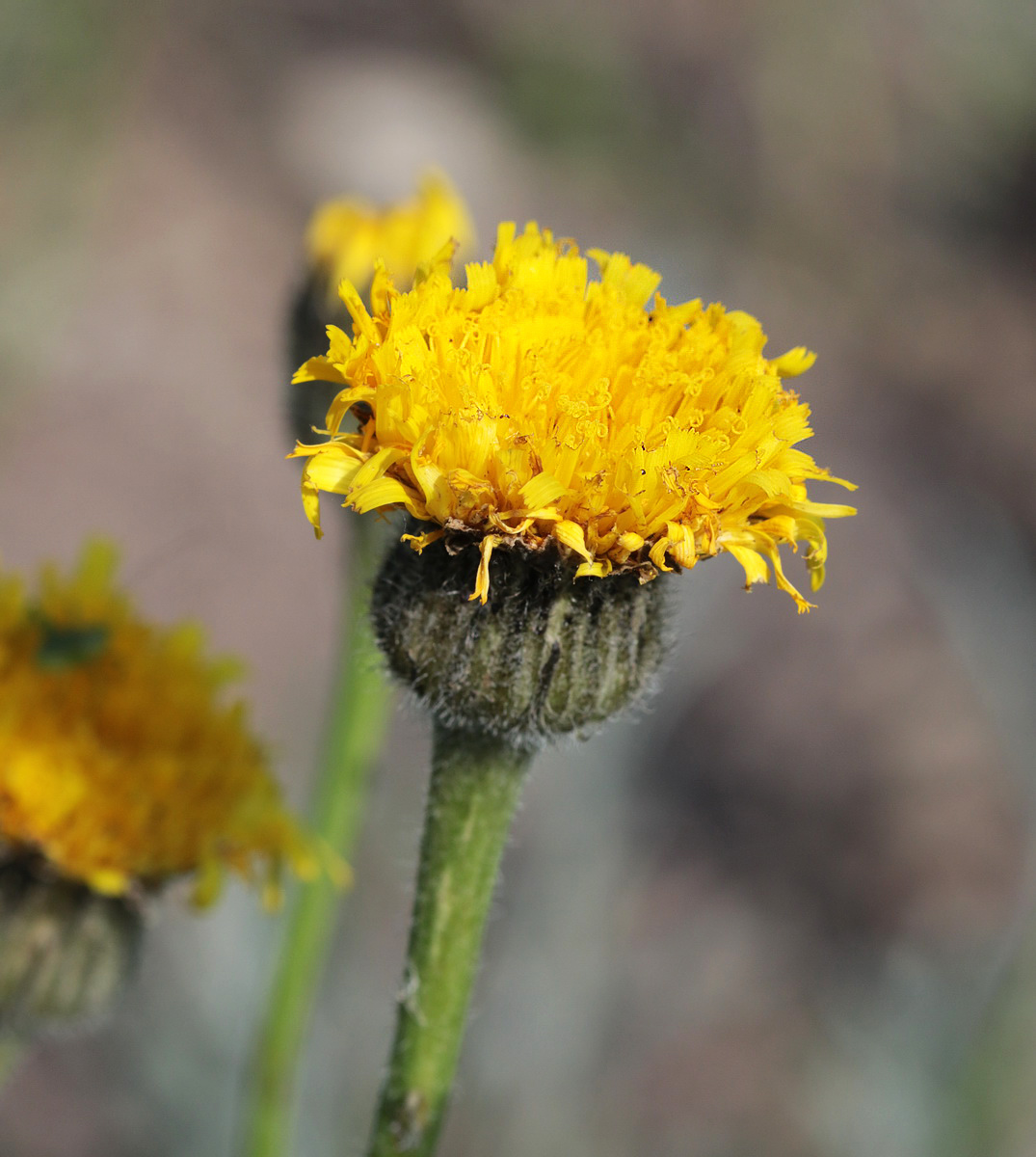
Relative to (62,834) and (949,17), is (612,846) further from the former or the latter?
(949,17)

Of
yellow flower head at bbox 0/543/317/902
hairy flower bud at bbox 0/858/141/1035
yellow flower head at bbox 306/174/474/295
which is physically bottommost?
hairy flower bud at bbox 0/858/141/1035

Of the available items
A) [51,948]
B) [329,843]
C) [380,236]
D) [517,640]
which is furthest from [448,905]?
[380,236]

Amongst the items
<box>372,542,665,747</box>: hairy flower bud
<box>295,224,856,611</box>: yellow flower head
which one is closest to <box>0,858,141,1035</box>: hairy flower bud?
<box>372,542,665,747</box>: hairy flower bud

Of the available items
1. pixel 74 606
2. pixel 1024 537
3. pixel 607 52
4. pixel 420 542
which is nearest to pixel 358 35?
pixel 607 52

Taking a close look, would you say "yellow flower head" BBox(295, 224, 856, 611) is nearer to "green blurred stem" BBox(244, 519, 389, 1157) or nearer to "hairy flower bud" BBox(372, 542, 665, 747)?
A: "hairy flower bud" BBox(372, 542, 665, 747)

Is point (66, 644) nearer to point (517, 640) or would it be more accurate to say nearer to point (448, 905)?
point (448, 905)

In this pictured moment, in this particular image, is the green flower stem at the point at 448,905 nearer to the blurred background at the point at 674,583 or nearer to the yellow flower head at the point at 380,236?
the blurred background at the point at 674,583
